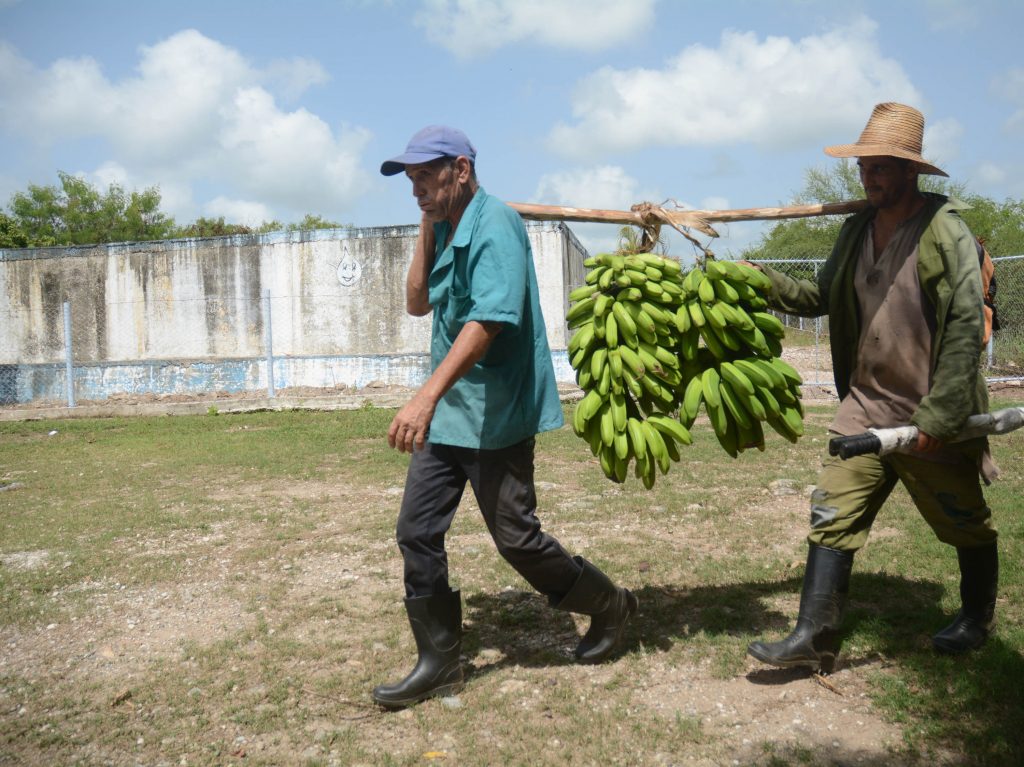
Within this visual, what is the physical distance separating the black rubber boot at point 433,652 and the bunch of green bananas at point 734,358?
1.25 m

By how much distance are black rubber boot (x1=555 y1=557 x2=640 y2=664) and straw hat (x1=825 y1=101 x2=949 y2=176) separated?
1.94 m

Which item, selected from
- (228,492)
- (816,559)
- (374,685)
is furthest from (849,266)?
(228,492)

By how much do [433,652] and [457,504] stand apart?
0.57 m

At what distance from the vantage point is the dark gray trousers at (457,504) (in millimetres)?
3340

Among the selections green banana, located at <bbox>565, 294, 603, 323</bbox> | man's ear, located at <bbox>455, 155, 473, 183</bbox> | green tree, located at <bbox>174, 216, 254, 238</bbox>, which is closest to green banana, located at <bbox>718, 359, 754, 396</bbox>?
green banana, located at <bbox>565, 294, 603, 323</bbox>

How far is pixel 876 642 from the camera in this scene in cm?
366

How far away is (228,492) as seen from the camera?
753 centimetres

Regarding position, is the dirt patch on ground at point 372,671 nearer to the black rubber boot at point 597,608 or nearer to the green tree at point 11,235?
the black rubber boot at point 597,608

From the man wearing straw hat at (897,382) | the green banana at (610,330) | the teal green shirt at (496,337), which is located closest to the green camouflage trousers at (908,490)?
the man wearing straw hat at (897,382)

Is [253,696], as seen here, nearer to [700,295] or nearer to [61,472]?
[700,295]

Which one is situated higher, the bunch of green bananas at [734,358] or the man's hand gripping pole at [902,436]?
the bunch of green bananas at [734,358]

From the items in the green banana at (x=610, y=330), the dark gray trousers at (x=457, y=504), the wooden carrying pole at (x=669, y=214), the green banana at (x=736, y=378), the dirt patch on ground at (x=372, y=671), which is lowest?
the dirt patch on ground at (x=372, y=671)

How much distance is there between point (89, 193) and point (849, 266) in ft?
145

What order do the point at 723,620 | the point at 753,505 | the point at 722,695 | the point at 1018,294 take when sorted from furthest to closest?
the point at 1018,294 < the point at 753,505 < the point at 723,620 < the point at 722,695
